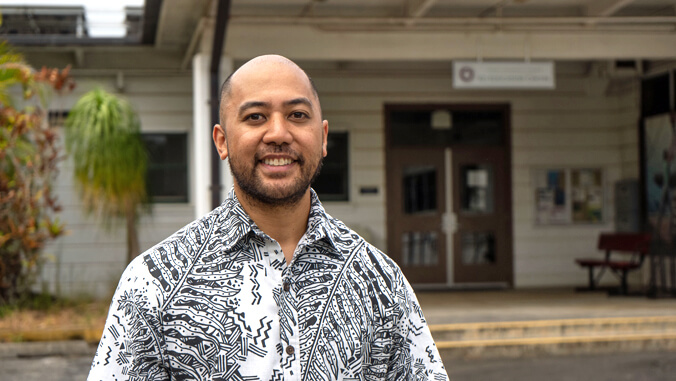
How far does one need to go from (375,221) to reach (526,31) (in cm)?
396

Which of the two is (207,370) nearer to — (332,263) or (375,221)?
(332,263)

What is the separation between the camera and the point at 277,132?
1807mm

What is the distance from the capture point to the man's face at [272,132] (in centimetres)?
183

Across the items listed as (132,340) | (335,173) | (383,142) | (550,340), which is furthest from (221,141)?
(383,142)

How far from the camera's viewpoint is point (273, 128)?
182 cm

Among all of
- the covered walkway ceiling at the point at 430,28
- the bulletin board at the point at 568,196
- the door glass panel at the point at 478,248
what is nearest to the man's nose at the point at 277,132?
the covered walkway ceiling at the point at 430,28

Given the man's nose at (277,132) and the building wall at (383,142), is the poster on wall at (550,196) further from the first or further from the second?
the man's nose at (277,132)

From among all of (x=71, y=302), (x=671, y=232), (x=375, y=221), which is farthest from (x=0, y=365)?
(x=671, y=232)

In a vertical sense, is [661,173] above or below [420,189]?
above

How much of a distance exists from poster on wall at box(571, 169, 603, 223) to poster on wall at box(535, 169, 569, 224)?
18cm

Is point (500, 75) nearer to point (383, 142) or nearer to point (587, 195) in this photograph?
Answer: point (383, 142)

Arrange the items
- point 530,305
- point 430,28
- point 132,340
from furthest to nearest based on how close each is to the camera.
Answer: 1. point 530,305
2. point 430,28
3. point 132,340

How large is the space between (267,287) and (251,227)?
139mm

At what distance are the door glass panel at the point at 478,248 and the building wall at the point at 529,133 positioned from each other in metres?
0.41
